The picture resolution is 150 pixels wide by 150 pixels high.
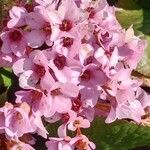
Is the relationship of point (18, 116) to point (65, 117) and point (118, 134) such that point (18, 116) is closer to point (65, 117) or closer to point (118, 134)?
point (65, 117)

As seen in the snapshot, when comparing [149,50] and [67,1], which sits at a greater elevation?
[67,1]

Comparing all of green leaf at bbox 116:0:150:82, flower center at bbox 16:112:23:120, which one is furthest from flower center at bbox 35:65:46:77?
green leaf at bbox 116:0:150:82

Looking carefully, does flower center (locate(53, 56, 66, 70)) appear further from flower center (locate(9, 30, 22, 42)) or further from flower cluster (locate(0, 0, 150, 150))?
flower center (locate(9, 30, 22, 42))

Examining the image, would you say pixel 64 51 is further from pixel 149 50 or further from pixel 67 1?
pixel 149 50

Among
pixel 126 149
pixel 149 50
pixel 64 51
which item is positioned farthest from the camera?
pixel 149 50

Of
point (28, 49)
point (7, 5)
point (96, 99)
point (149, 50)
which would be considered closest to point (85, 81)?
point (96, 99)

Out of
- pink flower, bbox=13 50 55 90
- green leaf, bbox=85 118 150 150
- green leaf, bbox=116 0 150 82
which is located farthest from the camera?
green leaf, bbox=116 0 150 82

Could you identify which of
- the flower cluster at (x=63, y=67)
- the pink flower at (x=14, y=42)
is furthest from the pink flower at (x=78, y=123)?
the pink flower at (x=14, y=42)
